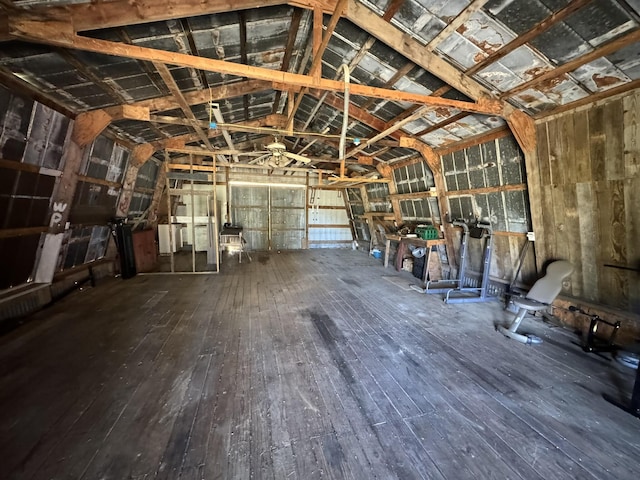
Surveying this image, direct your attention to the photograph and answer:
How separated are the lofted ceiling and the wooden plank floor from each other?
2.86 m

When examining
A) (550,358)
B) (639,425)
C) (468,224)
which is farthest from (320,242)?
(639,425)

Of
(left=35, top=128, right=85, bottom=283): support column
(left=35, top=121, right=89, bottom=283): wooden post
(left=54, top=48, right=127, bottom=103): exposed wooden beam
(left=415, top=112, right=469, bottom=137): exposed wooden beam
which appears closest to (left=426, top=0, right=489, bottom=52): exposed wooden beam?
(left=415, top=112, right=469, bottom=137): exposed wooden beam

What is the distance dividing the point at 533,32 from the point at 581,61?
0.61 m

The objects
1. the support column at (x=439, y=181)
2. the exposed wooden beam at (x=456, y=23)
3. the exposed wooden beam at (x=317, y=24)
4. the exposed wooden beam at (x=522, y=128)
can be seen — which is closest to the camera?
the exposed wooden beam at (x=456, y=23)

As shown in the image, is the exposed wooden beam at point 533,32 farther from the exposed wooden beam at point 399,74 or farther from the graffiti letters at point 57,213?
the graffiti letters at point 57,213

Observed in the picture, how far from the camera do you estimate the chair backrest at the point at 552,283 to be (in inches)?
131

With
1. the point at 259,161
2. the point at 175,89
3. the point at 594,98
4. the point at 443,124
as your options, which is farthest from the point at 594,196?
the point at 259,161

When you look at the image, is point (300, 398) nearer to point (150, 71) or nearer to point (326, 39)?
point (326, 39)

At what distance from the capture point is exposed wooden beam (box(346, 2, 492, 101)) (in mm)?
2768

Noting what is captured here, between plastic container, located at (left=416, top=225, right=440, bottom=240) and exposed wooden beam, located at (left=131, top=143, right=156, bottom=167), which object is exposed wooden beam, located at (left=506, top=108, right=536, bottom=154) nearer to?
plastic container, located at (left=416, top=225, right=440, bottom=240)

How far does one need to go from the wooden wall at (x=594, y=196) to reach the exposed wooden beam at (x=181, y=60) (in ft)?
2.98

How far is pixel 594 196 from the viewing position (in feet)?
10.3

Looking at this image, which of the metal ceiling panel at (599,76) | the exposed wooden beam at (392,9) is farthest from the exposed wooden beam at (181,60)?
the metal ceiling panel at (599,76)

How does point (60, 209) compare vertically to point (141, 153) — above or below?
below
